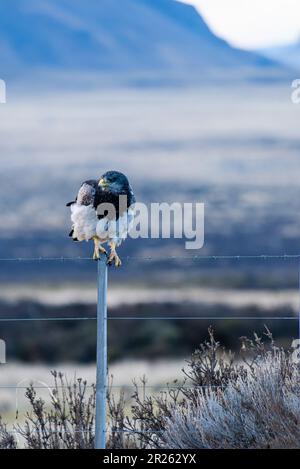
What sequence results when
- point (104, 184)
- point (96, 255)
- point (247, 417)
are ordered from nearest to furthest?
point (247, 417), point (96, 255), point (104, 184)

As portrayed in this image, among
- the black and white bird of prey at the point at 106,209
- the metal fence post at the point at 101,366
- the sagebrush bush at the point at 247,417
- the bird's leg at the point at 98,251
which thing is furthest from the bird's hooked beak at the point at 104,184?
the sagebrush bush at the point at 247,417

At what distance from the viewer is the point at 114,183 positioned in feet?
24.8

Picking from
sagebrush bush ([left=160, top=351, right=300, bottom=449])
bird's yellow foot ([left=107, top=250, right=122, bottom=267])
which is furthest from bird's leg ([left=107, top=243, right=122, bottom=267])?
sagebrush bush ([left=160, top=351, right=300, bottom=449])

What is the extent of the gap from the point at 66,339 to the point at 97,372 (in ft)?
61.0

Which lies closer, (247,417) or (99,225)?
(247,417)

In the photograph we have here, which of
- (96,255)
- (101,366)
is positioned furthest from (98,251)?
(101,366)

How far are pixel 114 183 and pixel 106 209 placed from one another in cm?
16

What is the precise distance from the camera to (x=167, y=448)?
7301mm

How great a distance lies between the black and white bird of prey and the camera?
24.8 ft

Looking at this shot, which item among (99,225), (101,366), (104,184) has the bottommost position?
(101,366)

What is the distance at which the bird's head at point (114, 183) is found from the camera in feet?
24.8

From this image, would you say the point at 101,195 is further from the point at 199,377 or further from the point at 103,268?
the point at 199,377

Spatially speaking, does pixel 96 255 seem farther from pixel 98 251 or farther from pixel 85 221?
pixel 85 221
